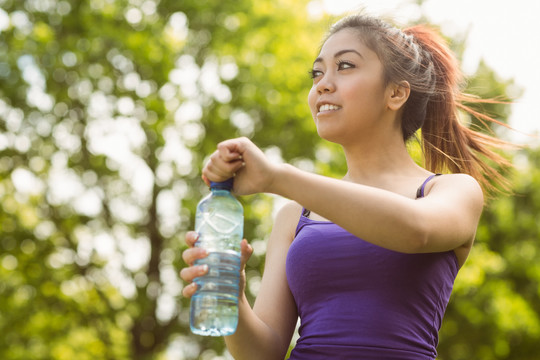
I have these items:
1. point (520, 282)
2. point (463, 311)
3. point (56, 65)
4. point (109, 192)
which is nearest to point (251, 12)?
point (56, 65)

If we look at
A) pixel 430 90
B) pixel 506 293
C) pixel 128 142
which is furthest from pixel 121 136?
pixel 430 90

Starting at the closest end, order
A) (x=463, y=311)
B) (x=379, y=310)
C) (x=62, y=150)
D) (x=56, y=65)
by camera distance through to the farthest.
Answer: (x=379, y=310)
(x=56, y=65)
(x=62, y=150)
(x=463, y=311)

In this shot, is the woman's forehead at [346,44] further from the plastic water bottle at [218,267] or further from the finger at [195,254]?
the finger at [195,254]

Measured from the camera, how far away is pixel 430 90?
2.64m

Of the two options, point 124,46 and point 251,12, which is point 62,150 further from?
point 251,12

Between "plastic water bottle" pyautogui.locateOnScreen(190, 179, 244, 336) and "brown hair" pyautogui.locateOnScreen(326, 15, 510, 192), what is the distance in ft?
2.65

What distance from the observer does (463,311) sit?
16594 millimetres

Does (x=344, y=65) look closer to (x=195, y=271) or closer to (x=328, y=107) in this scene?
(x=328, y=107)

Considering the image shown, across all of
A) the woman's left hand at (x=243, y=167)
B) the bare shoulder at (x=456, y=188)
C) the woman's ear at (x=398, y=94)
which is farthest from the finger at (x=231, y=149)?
the woman's ear at (x=398, y=94)

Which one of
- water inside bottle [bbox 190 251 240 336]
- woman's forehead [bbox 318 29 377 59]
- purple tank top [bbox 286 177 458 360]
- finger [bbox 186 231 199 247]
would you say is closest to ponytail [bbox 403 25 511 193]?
woman's forehead [bbox 318 29 377 59]

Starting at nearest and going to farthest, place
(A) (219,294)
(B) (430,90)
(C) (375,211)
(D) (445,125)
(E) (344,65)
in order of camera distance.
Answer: (C) (375,211) < (A) (219,294) < (E) (344,65) < (B) (430,90) < (D) (445,125)

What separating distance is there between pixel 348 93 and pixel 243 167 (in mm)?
562

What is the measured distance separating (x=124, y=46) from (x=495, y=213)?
38.3 ft

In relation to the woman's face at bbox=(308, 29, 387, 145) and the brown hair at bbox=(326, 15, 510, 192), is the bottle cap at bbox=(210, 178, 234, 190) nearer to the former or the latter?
the woman's face at bbox=(308, 29, 387, 145)
